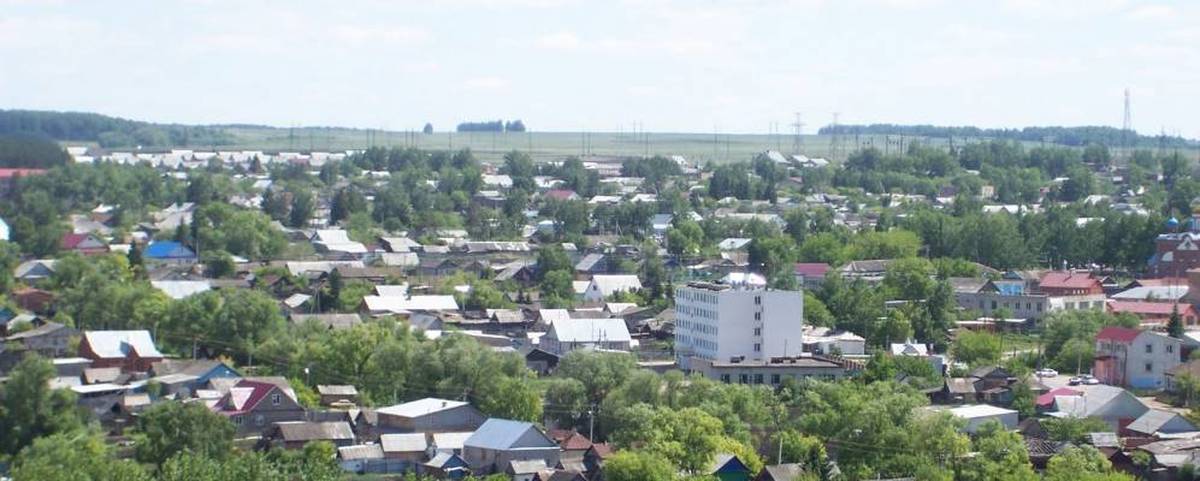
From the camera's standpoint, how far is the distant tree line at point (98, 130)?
81.2 m

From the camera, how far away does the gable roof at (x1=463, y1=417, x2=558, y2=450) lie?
16781 millimetres

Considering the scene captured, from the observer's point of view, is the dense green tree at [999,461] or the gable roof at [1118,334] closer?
the dense green tree at [999,461]

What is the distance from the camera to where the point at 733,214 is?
41875mm

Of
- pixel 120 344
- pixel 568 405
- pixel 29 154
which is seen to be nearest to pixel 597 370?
pixel 568 405

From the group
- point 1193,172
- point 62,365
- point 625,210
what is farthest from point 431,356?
point 1193,172

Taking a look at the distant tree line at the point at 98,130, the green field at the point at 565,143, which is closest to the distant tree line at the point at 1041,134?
the green field at the point at 565,143

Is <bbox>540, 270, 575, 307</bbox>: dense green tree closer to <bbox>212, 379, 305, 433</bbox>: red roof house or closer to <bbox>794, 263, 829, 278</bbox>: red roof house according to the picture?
<bbox>794, 263, 829, 278</bbox>: red roof house

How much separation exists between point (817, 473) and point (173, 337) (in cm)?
941

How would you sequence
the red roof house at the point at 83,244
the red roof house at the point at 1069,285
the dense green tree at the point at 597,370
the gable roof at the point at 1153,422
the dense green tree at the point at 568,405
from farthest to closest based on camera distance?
the red roof house at the point at 83,244
the red roof house at the point at 1069,285
the dense green tree at the point at 597,370
the dense green tree at the point at 568,405
the gable roof at the point at 1153,422

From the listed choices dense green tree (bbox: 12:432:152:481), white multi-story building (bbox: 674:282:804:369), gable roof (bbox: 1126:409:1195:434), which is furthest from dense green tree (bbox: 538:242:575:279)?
dense green tree (bbox: 12:432:152:481)

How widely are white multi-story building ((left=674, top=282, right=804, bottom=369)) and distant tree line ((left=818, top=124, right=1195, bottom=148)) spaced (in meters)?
59.1

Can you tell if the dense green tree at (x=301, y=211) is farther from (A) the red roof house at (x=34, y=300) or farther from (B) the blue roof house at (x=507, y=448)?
(B) the blue roof house at (x=507, y=448)

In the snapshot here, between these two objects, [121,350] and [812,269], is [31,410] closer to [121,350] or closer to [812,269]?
[121,350]

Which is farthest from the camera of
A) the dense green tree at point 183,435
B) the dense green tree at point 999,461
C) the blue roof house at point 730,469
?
the dense green tree at point 183,435
